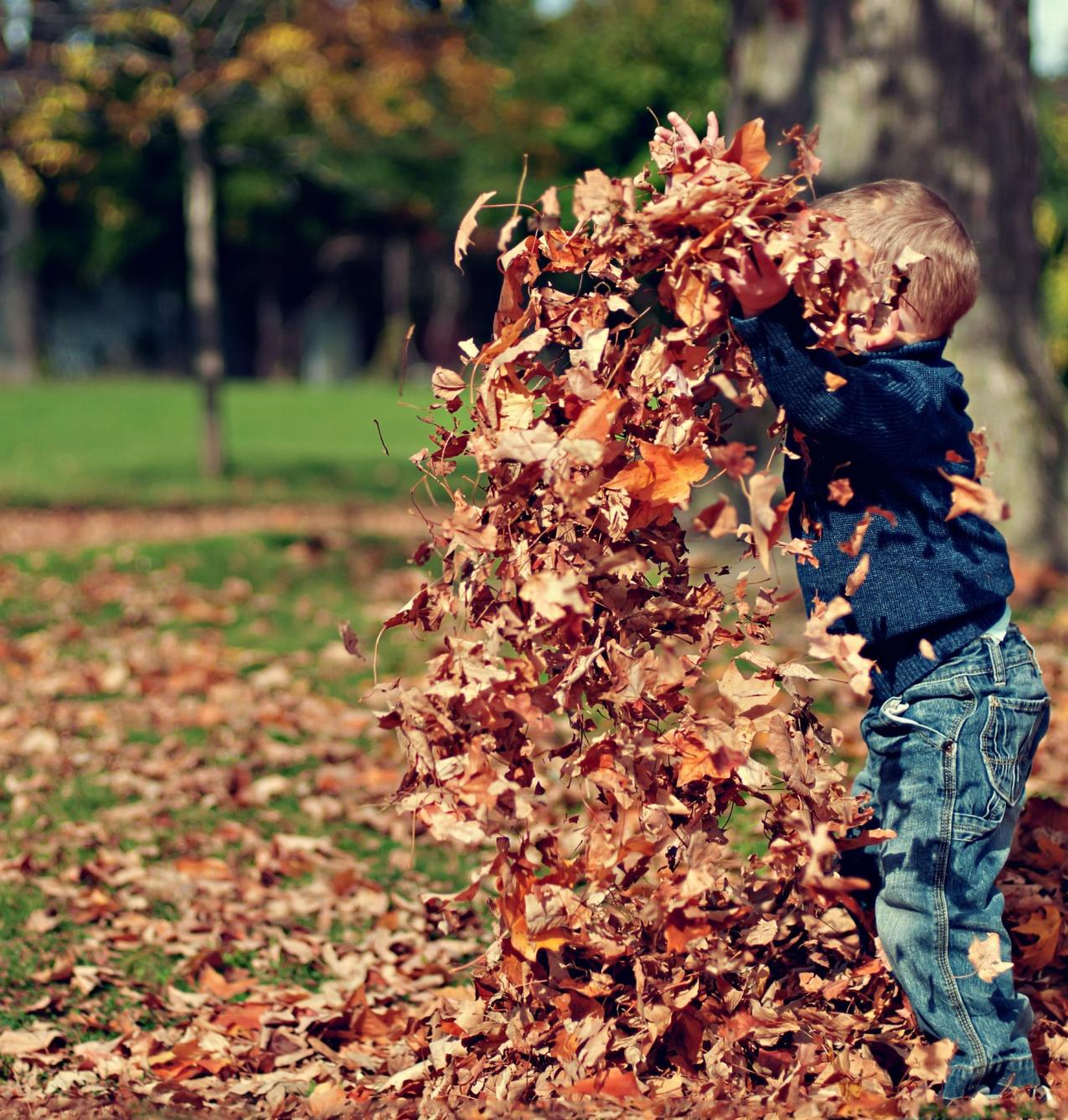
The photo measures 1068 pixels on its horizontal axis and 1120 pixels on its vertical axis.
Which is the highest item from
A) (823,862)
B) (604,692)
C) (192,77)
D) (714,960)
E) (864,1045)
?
(192,77)

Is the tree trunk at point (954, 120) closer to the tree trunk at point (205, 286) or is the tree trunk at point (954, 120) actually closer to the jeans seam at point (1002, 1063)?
the jeans seam at point (1002, 1063)

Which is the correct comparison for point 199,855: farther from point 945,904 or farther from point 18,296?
point 18,296

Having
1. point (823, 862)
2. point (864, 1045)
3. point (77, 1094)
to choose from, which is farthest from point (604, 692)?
point (77, 1094)

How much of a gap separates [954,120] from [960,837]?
586 centimetres

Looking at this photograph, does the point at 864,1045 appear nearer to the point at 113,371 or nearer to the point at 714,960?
the point at 714,960

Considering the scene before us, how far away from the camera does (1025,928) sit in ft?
10.3

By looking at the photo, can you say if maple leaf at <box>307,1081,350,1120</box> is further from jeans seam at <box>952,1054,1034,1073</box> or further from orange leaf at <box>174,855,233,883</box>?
orange leaf at <box>174,855,233,883</box>

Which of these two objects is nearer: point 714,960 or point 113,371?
point 714,960

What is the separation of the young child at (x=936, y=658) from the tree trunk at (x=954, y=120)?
480 cm

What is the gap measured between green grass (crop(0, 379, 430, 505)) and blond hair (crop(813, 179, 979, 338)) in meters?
7.00

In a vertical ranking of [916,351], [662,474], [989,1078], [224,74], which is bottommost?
[989,1078]

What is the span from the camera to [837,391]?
2.48m

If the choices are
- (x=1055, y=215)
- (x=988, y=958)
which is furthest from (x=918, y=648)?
(x=1055, y=215)

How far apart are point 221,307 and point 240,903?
40.3m
